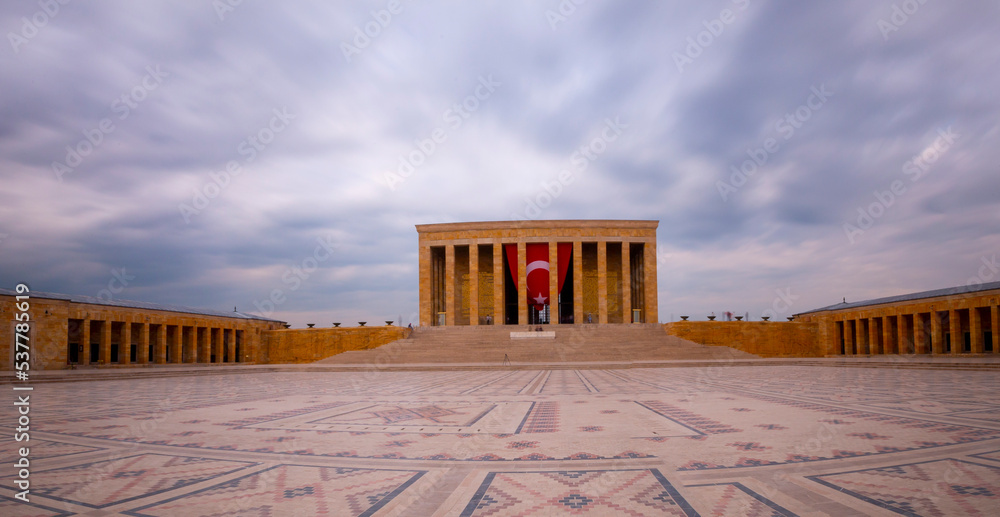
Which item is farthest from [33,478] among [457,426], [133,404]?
[133,404]

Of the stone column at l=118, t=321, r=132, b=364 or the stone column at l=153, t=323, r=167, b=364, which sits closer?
the stone column at l=118, t=321, r=132, b=364

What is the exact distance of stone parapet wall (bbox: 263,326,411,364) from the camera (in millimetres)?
33531

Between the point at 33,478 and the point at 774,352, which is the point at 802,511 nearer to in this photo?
the point at 33,478

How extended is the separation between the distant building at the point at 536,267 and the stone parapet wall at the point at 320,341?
840cm

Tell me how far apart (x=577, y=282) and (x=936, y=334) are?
858 inches

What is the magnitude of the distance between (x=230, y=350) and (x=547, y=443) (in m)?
38.1

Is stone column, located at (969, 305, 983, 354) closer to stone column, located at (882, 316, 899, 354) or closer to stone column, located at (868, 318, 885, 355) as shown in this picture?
stone column, located at (882, 316, 899, 354)

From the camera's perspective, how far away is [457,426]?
23.3 ft

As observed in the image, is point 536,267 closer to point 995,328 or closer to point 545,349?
point 545,349

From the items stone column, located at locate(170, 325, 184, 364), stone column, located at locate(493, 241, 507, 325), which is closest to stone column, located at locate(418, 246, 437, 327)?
stone column, located at locate(493, 241, 507, 325)

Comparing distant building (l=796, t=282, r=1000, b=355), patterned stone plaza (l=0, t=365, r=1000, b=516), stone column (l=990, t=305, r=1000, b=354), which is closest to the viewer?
patterned stone plaza (l=0, t=365, r=1000, b=516)

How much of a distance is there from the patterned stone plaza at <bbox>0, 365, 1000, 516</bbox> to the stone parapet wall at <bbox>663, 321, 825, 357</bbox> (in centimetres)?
2346

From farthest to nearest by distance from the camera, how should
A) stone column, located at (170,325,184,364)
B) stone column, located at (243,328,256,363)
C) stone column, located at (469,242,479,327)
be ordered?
1. stone column, located at (469,242,479,327)
2. stone column, located at (243,328,256,363)
3. stone column, located at (170,325,184,364)

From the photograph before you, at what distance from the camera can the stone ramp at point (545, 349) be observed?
26141mm
